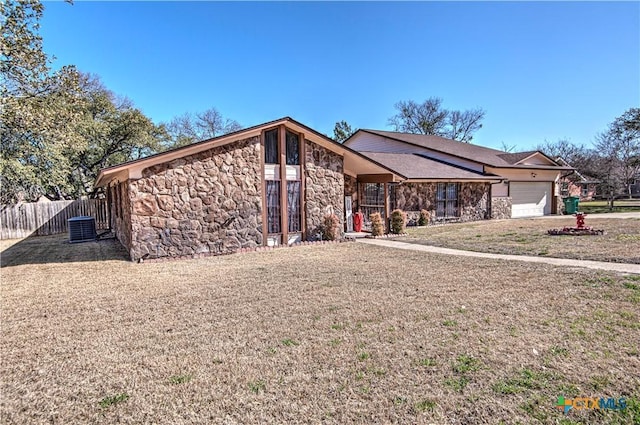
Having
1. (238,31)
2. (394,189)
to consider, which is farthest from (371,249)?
(238,31)

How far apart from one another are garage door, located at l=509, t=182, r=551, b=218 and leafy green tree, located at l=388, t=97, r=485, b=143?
22.7 metres

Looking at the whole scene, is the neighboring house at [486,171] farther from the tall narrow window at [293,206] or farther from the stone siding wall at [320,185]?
the tall narrow window at [293,206]

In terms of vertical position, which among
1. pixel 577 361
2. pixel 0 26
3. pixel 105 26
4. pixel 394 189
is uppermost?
pixel 105 26

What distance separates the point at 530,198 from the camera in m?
23.5

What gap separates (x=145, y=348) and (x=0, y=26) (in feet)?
36.4

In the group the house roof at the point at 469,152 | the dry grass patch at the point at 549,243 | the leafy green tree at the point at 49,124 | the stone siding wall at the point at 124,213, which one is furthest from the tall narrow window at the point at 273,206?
the house roof at the point at 469,152

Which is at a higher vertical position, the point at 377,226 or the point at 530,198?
the point at 530,198

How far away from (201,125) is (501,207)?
31.8m

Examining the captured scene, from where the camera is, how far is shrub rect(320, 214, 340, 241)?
12359 mm

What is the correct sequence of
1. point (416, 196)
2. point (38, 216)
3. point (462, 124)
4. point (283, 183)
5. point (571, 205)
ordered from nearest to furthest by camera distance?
point (283, 183) → point (38, 216) → point (416, 196) → point (571, 205) → point (462, 124)

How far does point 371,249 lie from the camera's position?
10.8m

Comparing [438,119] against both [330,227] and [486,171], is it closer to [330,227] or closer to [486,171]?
[486,171]

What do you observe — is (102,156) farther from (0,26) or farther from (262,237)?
(262,237)

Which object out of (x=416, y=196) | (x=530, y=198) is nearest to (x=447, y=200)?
(x=416, y=196)
